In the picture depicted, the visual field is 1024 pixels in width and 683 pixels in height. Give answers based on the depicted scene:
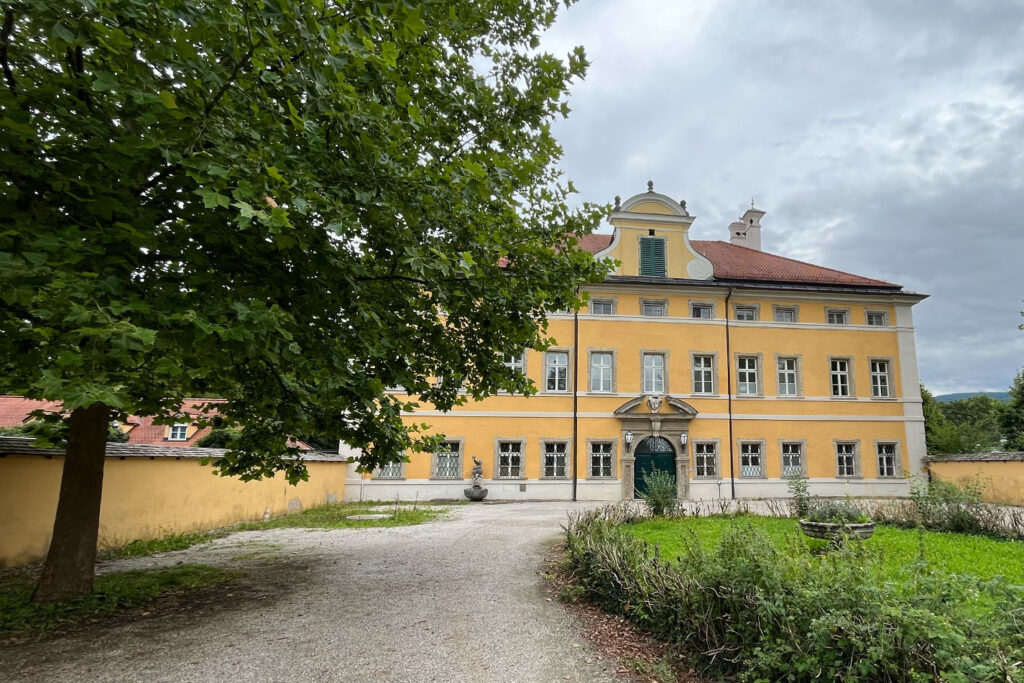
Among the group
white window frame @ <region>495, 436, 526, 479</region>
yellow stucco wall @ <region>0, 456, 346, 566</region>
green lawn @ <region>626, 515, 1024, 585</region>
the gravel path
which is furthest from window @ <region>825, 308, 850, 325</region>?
yellow stucco wall @ <region>0, 456, 346, 566</region>

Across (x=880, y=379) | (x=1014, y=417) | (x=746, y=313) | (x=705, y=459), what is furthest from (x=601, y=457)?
(x=1014, y=417)

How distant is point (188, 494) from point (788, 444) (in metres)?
20.4

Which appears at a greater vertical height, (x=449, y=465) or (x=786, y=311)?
(x=786, y=311)

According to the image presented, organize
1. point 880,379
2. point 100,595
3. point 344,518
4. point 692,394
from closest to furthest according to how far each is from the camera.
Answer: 1. point 100,595
2. point 344,518
3. point 692,394
4. point 880,379

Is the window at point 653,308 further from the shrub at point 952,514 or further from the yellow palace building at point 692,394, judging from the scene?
the shrub at point 952,514

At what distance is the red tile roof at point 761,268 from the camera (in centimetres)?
2361

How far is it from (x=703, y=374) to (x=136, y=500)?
61.8 ft

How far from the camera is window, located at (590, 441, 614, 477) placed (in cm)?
2136

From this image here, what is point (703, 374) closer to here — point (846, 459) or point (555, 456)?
point (846, 459)

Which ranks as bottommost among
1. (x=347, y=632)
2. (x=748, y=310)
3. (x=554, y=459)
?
(x=347, y=632)

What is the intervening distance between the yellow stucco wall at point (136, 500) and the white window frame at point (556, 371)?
9954 millimetres

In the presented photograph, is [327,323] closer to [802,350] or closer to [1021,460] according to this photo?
[1021,460]

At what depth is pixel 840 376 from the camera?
23.1 m

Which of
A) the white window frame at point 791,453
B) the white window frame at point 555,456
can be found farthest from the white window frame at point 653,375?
the white window frame at point 791,453
